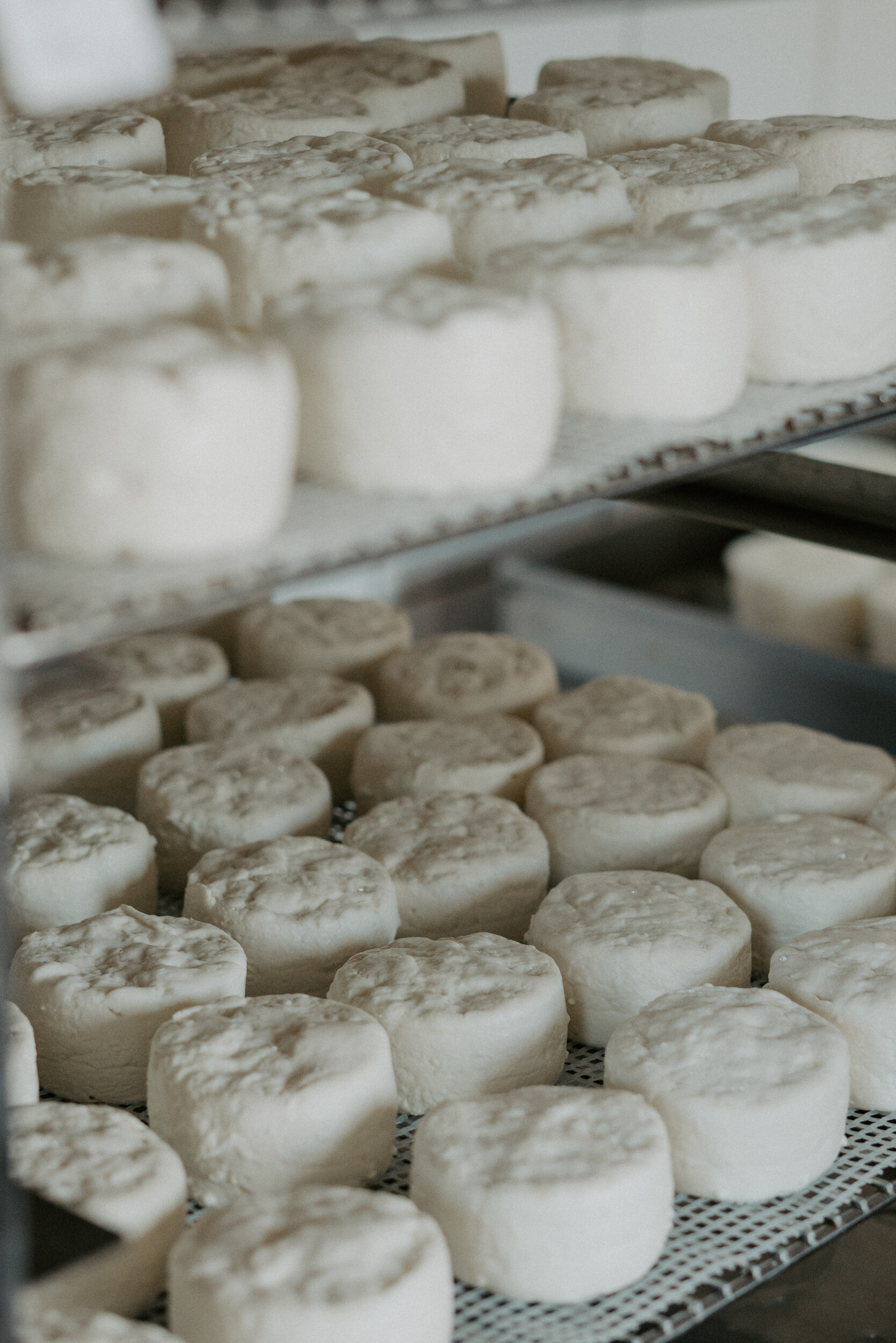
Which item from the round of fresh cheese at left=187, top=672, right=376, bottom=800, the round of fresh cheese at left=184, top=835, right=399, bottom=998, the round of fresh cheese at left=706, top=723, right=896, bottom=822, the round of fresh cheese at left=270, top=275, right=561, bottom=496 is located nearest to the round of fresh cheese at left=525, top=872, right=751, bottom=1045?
the round of fresh cheese at left=184, top=835, right=399, bottom=998

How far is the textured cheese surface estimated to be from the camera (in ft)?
3.74

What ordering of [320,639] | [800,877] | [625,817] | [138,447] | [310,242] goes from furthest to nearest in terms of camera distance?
[320,639] → [625,817] → [800,877] → [310,242] → [138,447]

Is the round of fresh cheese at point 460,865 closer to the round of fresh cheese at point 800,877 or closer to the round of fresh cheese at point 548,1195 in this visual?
the round of fresh cheese at point 800,877

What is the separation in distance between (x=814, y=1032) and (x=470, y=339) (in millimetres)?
734

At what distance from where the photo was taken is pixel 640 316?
1.13 metres

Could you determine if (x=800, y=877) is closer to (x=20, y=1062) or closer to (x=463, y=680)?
(x=463, y=680)

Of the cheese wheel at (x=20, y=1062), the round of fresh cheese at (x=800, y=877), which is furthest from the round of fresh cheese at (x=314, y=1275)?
the round of fresh cheese at (x=800, y=877)

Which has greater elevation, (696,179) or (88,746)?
(696,179)

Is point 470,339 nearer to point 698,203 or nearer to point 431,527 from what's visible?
point 431,527

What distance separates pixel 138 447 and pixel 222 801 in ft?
3.14

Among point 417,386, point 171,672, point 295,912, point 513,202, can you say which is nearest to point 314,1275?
point 295,912

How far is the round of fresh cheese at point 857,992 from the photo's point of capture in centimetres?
141

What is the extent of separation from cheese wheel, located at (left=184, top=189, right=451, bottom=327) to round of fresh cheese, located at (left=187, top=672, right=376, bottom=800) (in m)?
0.89

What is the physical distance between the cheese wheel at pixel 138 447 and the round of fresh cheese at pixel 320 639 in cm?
137
